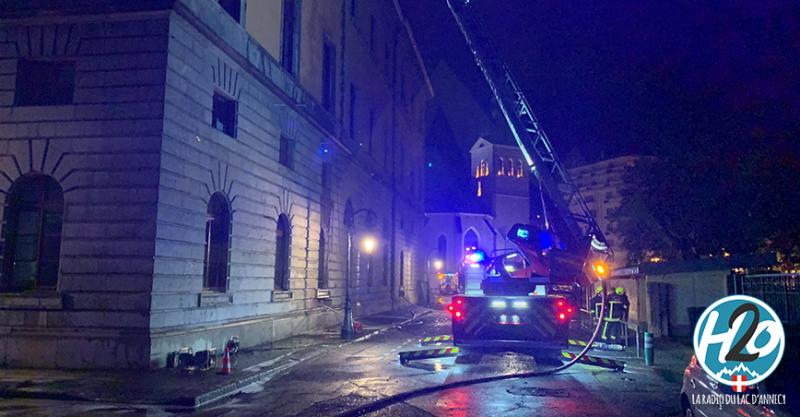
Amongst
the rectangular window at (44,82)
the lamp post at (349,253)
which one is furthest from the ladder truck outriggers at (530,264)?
the rectangular window at (44,82)

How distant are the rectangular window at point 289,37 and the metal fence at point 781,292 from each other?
51.9ft

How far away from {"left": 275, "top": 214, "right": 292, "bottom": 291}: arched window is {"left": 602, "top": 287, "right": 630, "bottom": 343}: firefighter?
10.1 m

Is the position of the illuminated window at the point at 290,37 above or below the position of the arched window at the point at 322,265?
above

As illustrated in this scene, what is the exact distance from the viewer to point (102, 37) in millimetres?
13141

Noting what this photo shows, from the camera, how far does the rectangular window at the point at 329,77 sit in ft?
82.2

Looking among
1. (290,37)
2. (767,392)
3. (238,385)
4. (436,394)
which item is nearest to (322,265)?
(290,37)

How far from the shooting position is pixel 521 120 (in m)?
20.6

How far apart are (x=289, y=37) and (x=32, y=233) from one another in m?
10.9

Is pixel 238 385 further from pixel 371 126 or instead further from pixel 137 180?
pixel 371 126

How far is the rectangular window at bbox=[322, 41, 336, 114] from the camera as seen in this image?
2505cm

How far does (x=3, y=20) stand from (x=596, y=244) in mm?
17833

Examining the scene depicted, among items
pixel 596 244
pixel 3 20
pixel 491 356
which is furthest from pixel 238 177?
pixel 596 244

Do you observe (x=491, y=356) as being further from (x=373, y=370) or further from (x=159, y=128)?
(x=159, y=128)

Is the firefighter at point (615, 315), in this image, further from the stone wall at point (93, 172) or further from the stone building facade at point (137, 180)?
the stone wall at point (93, 172)
